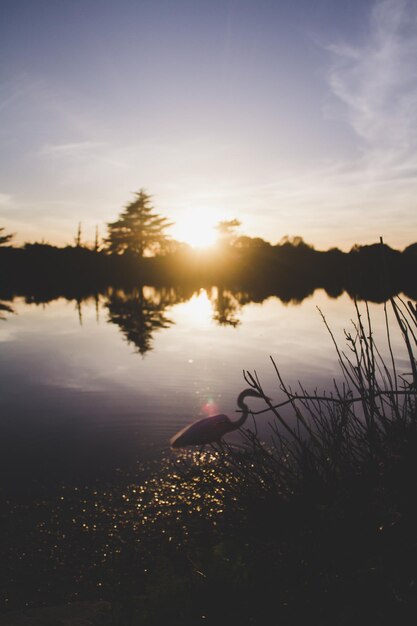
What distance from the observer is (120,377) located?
11.5m

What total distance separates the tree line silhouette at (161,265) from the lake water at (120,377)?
18.3 m

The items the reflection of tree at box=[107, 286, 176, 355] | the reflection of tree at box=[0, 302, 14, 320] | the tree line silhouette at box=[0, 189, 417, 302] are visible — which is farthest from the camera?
the tree line silhouette at box=[0, 189, 417, 302]

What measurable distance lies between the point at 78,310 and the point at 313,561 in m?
25.4

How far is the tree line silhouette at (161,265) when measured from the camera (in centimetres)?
4994

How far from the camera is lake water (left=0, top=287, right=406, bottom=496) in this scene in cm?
675

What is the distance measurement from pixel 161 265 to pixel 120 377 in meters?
50.8

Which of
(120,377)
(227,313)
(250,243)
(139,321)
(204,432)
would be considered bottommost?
(120,377)

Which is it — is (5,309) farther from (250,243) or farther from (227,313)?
(250,243)

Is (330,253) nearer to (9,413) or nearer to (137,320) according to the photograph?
(137,320)

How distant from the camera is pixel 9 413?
8.48m

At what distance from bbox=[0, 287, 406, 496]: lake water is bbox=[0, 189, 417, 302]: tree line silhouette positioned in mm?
18290

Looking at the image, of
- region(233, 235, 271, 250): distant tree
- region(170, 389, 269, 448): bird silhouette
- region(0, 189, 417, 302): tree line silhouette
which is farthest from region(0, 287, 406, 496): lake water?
region(233, 235, 271, 250): distant tree

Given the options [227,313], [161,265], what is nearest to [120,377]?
[227,313]

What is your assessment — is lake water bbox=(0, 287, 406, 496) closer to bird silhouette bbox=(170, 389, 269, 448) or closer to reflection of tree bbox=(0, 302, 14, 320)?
reflection of tree bbox=(0, 302, 14, 320)
